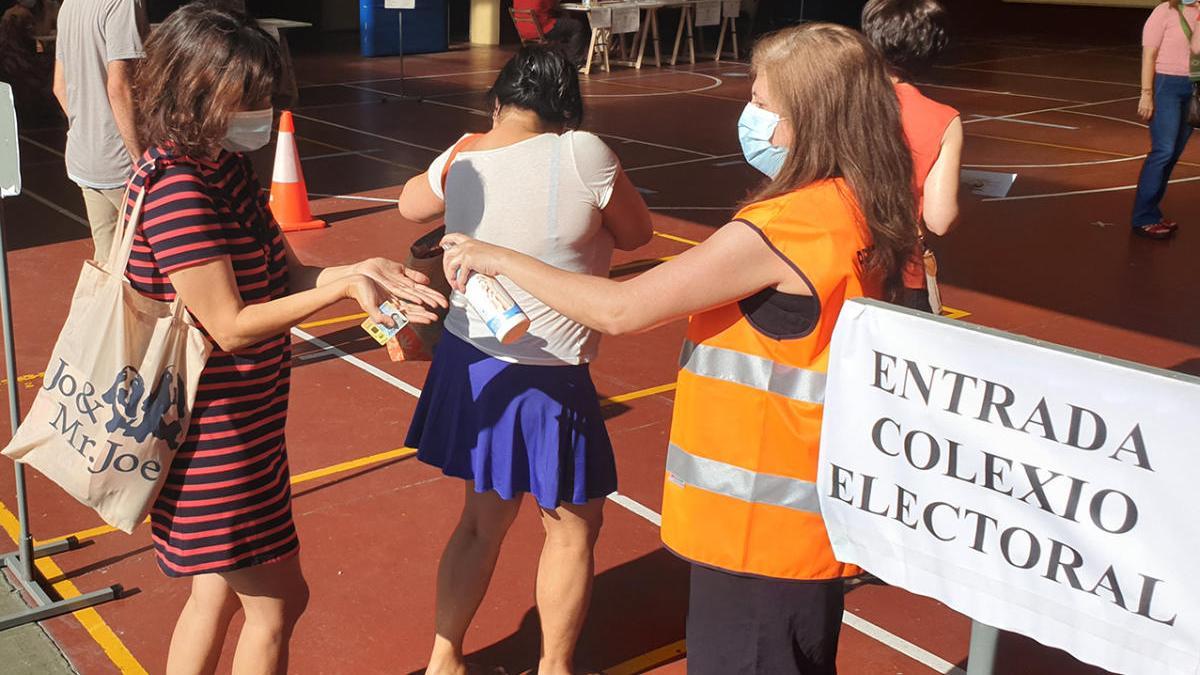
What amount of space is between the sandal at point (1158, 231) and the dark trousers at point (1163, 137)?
59 mm

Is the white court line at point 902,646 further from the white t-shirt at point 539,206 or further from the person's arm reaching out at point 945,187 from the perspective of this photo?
the white t-shirt at point 539,206

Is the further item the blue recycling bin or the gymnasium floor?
the blue recycling bin

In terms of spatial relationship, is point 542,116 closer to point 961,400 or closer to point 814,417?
point 814,417

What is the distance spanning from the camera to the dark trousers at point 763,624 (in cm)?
248

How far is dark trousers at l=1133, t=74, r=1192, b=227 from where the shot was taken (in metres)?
9.36

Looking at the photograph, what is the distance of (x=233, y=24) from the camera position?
2.61 m

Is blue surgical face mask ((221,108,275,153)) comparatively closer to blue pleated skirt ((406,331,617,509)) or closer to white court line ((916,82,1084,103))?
blue pleated skirt ((406,331,617,509))

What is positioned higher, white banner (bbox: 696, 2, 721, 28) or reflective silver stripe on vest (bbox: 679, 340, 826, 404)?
white banner (bbox: 696, 2, 721, 28)

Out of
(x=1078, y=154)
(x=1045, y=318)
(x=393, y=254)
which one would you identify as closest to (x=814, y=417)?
(x=1045, y=318)

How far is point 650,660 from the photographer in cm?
391

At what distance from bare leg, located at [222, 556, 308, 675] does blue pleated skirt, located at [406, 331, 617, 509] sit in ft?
1.96

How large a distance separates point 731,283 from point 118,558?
309 cm

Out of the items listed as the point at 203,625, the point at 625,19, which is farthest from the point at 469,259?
the point at 625,19

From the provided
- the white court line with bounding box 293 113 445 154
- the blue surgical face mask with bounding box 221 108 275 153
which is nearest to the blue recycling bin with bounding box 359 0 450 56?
the white court line with bounding box 293 113 445 154
